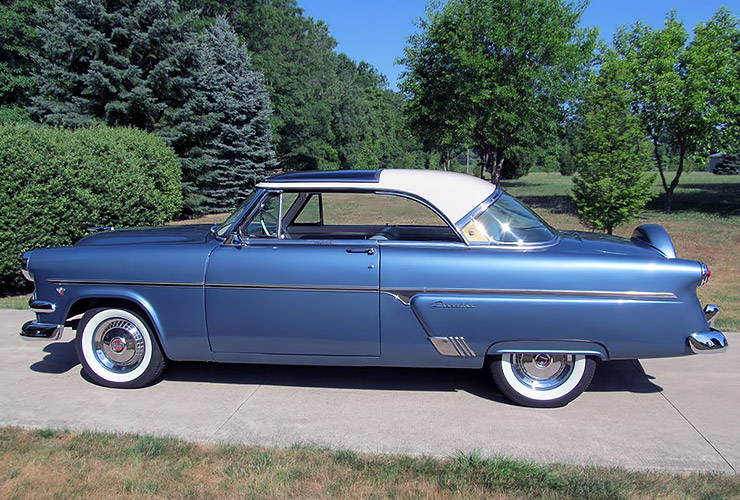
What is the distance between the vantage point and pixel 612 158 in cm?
1039

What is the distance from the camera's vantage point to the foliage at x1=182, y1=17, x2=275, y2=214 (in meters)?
20.4

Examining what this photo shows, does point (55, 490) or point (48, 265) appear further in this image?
point (48, 265)

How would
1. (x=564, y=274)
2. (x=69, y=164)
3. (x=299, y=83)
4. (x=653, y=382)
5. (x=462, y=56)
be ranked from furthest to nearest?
(x=299, y=83)
(x=462, y=56)
(x=69, y=164)
(x=653, y=382)
(x=564, y=274)

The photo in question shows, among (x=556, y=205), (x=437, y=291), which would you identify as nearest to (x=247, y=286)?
(x=437, y=291)

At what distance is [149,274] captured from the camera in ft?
14.0

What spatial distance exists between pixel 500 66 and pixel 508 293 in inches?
732

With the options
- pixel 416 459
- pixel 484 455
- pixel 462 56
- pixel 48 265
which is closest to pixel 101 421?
pixel 48 265

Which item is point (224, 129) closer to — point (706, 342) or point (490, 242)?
point (490, 242)

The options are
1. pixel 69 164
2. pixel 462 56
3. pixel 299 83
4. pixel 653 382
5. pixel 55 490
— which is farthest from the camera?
pixel 299 83

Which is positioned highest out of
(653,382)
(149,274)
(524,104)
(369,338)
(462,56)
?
(462,56)

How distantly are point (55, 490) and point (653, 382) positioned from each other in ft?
14.4

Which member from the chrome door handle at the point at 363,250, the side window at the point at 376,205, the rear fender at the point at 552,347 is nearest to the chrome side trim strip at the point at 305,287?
the chrome door handle at the point at 363,250

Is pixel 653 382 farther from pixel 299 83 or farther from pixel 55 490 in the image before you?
pixel 299 83

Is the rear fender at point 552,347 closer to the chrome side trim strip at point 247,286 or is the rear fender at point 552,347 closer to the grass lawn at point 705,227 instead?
the chrome side trim strip at point 247,286
